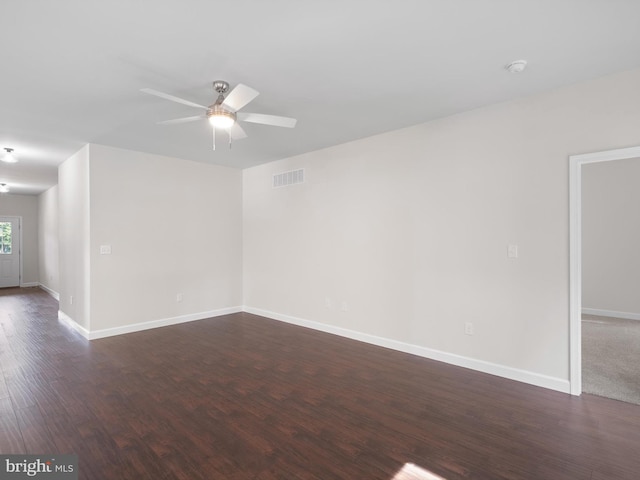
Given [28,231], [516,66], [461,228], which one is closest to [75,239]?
[461,228]

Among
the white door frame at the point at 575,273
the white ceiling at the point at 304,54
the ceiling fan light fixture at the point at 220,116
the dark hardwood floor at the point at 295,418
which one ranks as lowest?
the dark hardwood floor at the point at 295,418

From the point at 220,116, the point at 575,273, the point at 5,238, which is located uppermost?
the point at 220,116

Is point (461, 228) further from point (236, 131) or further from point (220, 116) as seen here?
point (220, 116)

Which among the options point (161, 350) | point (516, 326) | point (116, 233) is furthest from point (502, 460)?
point (116, 233)

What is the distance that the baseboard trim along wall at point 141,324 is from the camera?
4.47m

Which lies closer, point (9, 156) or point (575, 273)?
point (575, 273)

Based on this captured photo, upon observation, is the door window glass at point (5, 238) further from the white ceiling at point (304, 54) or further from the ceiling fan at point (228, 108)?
the ceiling fan at point (228, 108)

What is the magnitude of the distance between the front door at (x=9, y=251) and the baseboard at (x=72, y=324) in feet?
18.1

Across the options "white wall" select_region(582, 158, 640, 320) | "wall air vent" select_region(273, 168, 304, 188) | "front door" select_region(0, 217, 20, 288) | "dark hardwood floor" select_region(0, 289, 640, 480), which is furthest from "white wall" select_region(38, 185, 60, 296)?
"white wall" select_region(582, 158, 640, 320)

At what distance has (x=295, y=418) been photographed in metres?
2.44

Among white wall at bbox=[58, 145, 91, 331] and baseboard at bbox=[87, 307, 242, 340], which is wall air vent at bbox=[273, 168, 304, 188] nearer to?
baseboard at bbox=[87, 307, 242, 340]

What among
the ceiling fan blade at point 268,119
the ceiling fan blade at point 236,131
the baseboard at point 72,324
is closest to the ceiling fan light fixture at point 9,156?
the baseboard at point 72,324

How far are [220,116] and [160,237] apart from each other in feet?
10.5

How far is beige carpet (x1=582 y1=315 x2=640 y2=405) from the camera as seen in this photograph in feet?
9.36
